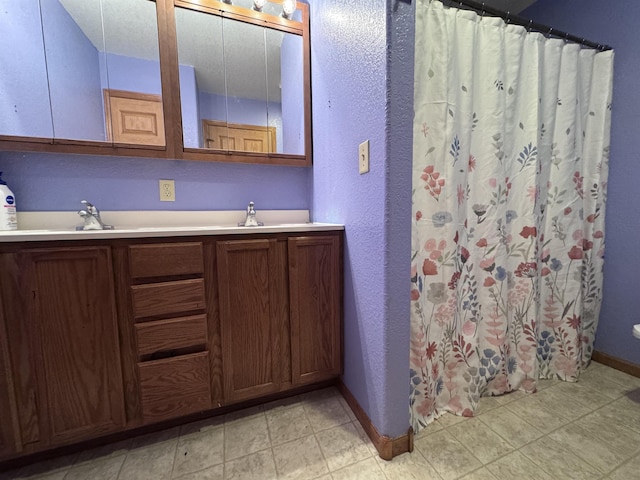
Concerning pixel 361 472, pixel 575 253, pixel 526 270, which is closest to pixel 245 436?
pixel 361 472

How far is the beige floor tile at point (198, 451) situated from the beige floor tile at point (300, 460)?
0.23 m

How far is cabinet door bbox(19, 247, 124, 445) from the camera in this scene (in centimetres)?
85

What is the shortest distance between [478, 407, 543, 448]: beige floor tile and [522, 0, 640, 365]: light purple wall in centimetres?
92

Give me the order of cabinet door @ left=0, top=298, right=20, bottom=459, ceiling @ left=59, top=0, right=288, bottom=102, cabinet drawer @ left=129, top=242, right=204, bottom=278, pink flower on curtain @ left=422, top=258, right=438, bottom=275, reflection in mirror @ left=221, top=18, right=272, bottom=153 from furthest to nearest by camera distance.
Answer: reflection in mirror @ left=221, top=18, right=272, bottom=153, ceiling @ left=59, top=0, right=288, bottom=102, pink flower on curtain @ left=422, top=258, right=438, bottom=275, cabinet drawer @ left=129, top=242, right=204, bottom=278, cabinet door @ left=0, top=298, right=20, bottom=459

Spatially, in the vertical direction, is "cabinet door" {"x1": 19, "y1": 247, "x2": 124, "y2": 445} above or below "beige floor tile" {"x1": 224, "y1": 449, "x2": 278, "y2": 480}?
above

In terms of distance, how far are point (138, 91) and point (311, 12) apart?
3.46 feet

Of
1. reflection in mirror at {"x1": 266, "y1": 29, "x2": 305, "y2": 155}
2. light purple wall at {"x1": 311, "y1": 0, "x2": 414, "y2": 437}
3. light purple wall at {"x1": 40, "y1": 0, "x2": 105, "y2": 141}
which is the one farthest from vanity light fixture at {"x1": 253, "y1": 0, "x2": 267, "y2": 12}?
light purple wall at {"x1": 40, "y1": 0, "x2": 105, "y2": 141}

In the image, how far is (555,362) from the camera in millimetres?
1374

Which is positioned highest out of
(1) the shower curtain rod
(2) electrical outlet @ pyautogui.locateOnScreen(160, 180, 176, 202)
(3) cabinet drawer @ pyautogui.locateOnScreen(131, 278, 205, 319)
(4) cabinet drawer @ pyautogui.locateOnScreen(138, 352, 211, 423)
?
(1) the shower curtain rod

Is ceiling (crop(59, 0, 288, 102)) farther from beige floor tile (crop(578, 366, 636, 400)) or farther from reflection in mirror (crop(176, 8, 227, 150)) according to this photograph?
beige floor tile (crop(578, 366, 636, 400))

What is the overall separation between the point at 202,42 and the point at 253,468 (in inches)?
78.5

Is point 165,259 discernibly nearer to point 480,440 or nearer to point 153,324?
point 153,324

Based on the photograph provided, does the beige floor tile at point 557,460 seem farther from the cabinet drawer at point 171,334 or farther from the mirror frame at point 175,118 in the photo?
the mirror frame at point 175,118

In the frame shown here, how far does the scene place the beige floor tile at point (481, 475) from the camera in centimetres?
85
